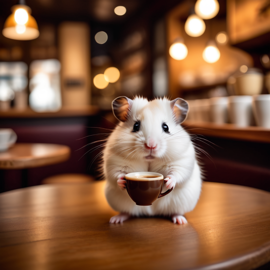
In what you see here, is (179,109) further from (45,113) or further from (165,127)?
(45,113)

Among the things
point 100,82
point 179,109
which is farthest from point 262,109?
point 100,82

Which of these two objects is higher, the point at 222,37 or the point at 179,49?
the point at 222,37

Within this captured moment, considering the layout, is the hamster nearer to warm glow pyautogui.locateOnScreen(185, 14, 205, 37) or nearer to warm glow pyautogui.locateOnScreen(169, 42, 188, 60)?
warm glow pyautogui.locateOnScreen(185, 14, 205, 37)

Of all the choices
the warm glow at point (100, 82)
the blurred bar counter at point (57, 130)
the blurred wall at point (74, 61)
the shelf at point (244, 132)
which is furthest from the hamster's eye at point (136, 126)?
the warm glow at point (100, 82)

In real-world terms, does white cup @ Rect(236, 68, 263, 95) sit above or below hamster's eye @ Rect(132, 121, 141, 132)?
above

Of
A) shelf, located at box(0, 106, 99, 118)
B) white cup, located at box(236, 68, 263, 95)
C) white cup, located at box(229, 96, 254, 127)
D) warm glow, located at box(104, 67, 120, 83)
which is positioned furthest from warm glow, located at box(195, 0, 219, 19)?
warm glow, located at box(104, 67, 120, 83)

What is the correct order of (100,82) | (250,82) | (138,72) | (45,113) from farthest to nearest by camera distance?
(100,82), (138,72), (45,113), (250,82)

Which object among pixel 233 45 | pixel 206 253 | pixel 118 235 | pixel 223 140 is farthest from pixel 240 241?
pixel 233 45
